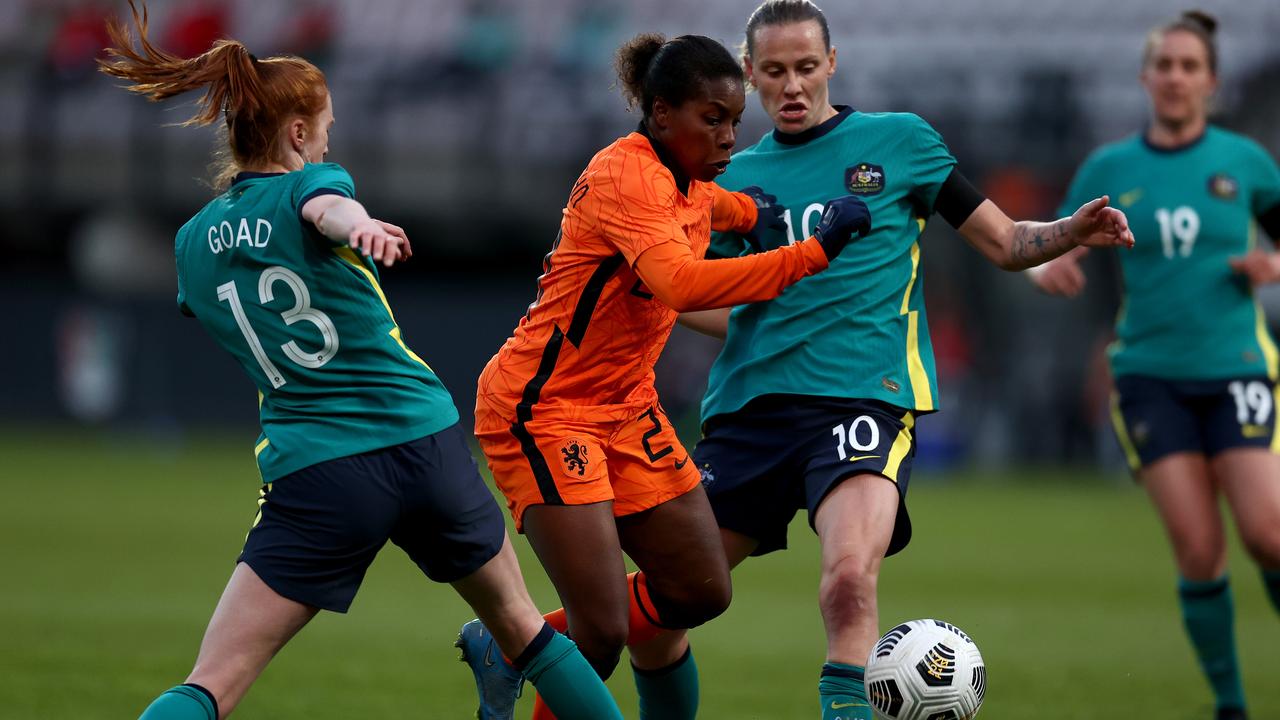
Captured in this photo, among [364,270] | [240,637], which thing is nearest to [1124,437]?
[364,270]

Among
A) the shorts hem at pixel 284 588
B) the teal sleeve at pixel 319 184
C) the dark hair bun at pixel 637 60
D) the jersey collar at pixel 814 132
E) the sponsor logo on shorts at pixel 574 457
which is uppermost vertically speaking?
the dark hair bun at pixel 637 60

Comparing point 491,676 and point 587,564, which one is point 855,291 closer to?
point 587,564

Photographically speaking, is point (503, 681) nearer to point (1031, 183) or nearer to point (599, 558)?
point (599, 558)

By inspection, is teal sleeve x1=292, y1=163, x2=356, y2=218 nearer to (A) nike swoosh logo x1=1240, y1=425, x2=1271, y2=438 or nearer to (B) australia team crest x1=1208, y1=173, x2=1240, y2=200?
(A) nike swoosh logo x1=1240, y1=425, x2=1271, y2=438

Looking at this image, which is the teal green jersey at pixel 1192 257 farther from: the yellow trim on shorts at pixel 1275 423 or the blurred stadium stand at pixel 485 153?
the blurred stadium stand at pixel 485 153

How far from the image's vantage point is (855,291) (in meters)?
5.60

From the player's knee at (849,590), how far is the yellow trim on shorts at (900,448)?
15.1 inches

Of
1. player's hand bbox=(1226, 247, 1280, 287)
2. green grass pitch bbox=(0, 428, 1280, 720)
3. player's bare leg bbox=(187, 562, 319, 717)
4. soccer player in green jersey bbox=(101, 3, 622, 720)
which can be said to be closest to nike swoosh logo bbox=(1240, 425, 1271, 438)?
player's hand bbox=(1226, 247, 1280, 287)

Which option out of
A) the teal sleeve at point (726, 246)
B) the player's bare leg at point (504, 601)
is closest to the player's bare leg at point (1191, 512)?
the teal sleeve at point (726, 246)

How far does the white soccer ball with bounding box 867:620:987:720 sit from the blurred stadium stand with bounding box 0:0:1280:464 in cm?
1751

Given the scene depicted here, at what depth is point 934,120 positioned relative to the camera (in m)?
23.2

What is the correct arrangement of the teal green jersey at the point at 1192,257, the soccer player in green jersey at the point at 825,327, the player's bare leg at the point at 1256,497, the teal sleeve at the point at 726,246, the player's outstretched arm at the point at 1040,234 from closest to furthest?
the player's outstretched arm at the point at 1040,234
the soccer player in green jersey at the point at 825,327
the teal sleeve at the point at 726,246
the player's bare leg at the point at 1256,497
the teal green jersey at the point at 1192,257

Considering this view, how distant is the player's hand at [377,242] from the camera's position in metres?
4.06

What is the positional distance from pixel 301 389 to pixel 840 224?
163cm
